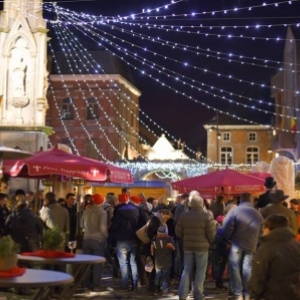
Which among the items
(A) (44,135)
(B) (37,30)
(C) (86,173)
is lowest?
(C) (86,173)

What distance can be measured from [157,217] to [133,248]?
1153mm

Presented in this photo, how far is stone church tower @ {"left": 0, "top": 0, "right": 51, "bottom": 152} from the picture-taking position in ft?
78.4

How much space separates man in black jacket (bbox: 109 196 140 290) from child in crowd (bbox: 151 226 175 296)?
780 millimetres

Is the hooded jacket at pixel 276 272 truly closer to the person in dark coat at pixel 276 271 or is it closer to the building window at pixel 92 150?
the person in dark coat at pixel 276 271

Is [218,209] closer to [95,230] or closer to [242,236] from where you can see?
[95,230]

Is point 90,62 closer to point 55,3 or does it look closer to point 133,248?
point 55,3

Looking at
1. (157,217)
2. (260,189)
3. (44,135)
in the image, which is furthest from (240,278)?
(44,135)

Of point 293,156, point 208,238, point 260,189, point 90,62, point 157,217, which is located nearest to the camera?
point 208,238

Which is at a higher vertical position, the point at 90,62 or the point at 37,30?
the point at 90,62

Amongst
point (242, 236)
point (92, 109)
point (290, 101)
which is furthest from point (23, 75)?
point (290, 101)

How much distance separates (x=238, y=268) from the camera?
38.4ft

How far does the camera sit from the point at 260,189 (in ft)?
58.1

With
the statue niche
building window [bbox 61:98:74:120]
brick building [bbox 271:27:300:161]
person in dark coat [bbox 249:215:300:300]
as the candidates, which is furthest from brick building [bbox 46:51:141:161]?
person in dark coat [bbox 249:215:300:300]

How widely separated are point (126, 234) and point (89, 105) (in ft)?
131
